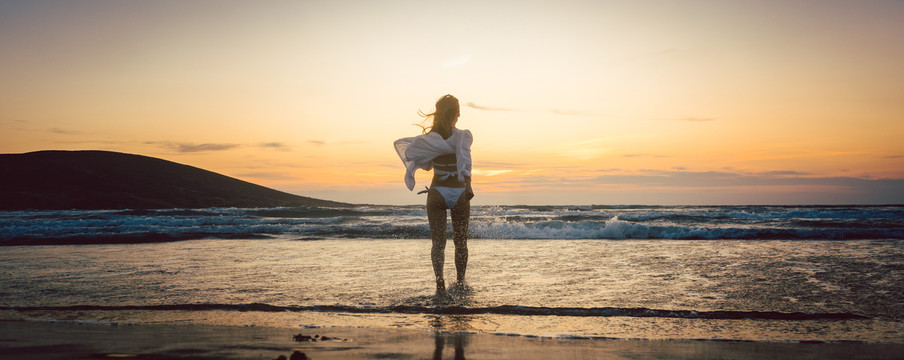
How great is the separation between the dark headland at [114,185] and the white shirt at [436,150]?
106ft

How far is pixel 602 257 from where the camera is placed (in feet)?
23.9

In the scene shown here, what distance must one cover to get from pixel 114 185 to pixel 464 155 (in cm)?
3718

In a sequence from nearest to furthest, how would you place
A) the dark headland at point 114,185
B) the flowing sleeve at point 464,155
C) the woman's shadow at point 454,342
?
the woman's shadow at point 454,342, the flowing sleeve at point 464,155, the dark headland at point 114,185

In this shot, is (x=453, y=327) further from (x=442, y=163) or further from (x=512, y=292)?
(x=442, y=163)

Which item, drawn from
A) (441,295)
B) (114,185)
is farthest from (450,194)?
(114,185)

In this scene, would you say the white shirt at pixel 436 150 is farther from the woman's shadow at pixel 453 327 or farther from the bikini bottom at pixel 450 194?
the woman's shadow at pixel 453 327

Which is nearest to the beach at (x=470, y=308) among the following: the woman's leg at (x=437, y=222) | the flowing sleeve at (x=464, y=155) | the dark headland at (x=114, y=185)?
the woman's leg at (x=437, y=222)

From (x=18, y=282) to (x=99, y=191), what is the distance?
1309 inches

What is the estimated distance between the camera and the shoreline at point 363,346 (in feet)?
8.09

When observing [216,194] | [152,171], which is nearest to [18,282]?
[216,194]

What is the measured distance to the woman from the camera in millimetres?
4625

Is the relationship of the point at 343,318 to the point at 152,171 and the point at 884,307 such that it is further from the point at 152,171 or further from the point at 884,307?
the point at 152,171

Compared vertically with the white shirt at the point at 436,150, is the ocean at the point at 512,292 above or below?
below

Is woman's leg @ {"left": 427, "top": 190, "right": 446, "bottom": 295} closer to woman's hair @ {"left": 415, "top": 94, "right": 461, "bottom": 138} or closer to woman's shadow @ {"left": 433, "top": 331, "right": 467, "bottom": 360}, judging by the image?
woman's hair @ {"left": 415, "top": 94, "right": 461, "bottom": 138}
